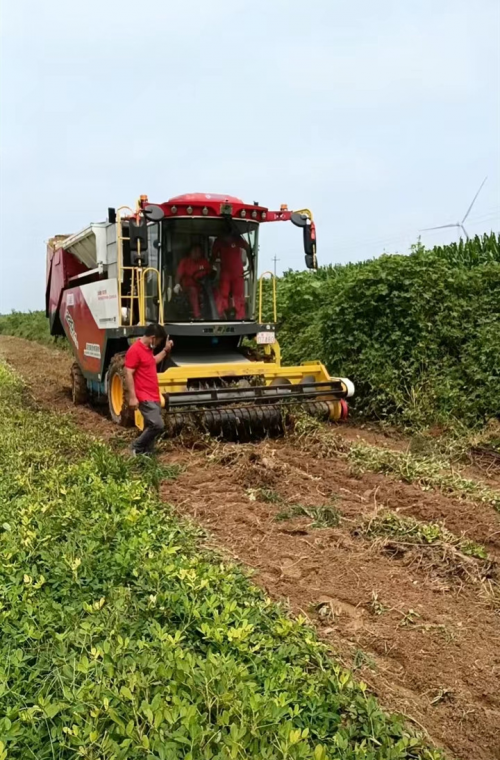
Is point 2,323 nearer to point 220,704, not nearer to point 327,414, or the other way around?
point 327,414

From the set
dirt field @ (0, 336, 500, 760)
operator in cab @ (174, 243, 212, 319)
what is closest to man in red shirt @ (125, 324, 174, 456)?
dirt field @ (0, 336, 500, 760)

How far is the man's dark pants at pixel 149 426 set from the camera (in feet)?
21.9

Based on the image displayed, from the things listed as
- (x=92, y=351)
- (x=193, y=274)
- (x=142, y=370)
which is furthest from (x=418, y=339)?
(x=92, y=351)

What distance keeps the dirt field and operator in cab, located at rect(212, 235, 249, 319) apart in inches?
91.6

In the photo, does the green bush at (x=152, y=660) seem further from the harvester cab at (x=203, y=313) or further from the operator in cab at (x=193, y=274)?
the operator in cab at (x=193, y=274)

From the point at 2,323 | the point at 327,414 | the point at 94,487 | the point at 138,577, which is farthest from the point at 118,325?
the point at 2,323

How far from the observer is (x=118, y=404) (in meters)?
8.89

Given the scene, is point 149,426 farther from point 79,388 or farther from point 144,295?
point 79,388

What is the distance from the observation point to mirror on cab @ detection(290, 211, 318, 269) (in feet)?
28.3

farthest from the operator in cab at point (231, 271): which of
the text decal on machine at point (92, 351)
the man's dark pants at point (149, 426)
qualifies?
the man's dark pants at point (149, 426)

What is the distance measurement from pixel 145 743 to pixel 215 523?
2.68m

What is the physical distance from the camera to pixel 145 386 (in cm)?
674

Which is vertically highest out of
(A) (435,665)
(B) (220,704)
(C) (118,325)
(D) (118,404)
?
(C) (118,325)

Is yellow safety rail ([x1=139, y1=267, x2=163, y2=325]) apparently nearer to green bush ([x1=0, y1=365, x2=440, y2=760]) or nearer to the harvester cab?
the harvester cab
